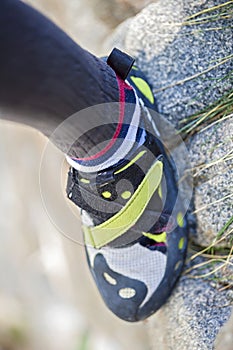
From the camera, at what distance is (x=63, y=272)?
1.76 meters

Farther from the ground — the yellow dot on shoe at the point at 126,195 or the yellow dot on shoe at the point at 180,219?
the yellow dot on shoe at the point at 126,195

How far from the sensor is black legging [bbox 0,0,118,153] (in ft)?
1.97

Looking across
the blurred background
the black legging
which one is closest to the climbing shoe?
the black legging

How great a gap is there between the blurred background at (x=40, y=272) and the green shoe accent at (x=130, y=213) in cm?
46

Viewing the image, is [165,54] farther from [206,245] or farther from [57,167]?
[57,167]

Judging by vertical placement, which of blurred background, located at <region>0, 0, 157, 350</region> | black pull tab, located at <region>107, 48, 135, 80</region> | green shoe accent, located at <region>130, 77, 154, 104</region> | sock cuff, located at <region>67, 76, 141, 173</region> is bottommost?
blurred background, located at <region>0, 0, 157, 350</region>

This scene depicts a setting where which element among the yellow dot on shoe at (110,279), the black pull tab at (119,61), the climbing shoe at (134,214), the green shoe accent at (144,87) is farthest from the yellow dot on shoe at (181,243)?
the black pull tab at (119,61)

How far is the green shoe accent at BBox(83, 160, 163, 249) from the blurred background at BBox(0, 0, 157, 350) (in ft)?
1.52

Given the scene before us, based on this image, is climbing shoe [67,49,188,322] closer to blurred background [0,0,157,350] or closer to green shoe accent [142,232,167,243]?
green shoe accent [142,232,167,243]

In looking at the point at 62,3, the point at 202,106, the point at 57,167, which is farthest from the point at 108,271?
the point at 62,3

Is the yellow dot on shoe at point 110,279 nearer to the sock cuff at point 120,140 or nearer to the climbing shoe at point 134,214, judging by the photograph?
the climbing shoe at point 134,214

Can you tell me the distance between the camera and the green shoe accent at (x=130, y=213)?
91 cm

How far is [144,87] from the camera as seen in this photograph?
1.06 m

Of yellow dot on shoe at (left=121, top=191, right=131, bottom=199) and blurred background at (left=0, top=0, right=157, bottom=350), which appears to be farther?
blurred background at (left=0, top=0, right=157, bottom=350)
